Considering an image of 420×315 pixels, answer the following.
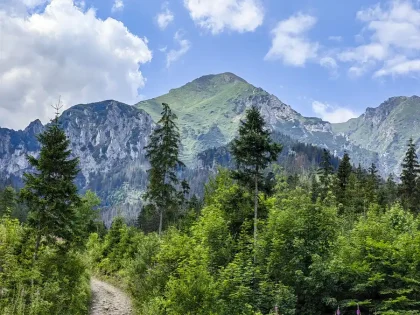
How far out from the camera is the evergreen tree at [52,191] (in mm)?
20016

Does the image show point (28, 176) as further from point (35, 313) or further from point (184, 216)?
point (184, 216)

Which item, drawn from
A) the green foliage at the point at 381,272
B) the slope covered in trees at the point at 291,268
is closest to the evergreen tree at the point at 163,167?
the slope covered in trees at the point at 291,268

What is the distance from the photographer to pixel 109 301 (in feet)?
93.9

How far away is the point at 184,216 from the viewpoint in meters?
44.9

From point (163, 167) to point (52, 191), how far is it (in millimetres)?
18914

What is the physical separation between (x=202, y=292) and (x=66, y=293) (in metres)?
8.52

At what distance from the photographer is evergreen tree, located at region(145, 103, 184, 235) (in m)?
38.5

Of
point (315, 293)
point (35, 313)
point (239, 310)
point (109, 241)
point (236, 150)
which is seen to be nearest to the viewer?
point (35, 313)

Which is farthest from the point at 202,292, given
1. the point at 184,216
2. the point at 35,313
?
the point at 184,216

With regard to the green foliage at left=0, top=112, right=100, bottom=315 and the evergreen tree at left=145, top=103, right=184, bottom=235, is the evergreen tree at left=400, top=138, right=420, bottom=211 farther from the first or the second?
the green foliage at left=0, top=112, right=100, bottom=315

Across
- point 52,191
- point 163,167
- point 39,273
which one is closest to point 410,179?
point 163,167

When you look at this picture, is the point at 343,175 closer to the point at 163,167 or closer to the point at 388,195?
the point at 163,167

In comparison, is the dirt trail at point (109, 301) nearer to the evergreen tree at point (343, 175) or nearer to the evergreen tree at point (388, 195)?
the evergreen tree at point (388, 195)

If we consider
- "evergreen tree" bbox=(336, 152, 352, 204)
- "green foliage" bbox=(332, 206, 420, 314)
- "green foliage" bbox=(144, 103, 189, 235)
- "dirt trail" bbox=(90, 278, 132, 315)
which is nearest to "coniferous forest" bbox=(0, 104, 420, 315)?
"green foliage" bbox=(332, 206, 420, 314)
